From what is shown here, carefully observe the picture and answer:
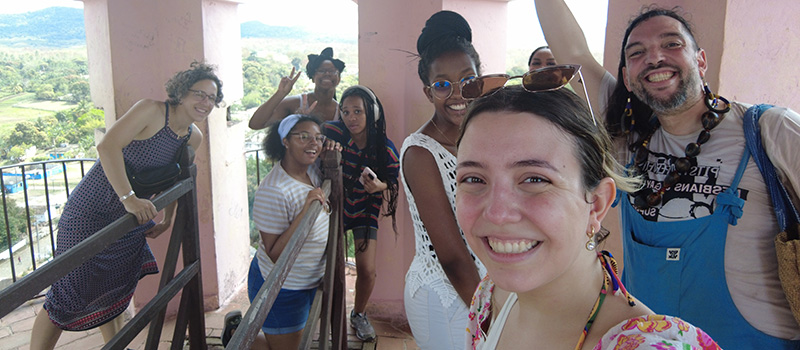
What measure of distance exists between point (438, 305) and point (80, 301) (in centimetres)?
259

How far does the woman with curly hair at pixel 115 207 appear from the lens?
2906 mm

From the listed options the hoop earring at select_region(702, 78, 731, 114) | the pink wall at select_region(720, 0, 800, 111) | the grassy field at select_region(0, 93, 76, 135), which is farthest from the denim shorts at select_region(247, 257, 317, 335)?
the grassy field at select_region(0, 93, 76, 135)

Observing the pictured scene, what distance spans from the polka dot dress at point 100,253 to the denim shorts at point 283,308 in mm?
921

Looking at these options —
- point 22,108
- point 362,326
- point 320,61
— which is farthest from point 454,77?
point 22,108

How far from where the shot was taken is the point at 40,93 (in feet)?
24.9

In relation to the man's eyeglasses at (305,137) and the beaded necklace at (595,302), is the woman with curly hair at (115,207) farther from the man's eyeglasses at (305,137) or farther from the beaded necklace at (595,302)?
the beaded necklace at (595,302)

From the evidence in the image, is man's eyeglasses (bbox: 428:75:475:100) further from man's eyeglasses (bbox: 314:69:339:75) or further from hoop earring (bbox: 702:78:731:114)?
man's eyeglasses (bbox: 314:69:339:75)

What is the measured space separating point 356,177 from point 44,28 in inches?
236

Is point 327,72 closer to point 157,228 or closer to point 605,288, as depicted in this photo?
point 157,228

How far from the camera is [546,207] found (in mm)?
823

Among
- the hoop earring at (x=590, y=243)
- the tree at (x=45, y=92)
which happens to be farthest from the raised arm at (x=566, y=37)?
the tree at (x=45, y=92)

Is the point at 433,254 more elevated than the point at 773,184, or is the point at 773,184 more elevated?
the point at 773,184

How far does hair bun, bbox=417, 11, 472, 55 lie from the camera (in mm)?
1723

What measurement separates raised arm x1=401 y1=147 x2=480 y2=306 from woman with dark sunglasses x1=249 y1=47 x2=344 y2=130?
A: 236 cm
